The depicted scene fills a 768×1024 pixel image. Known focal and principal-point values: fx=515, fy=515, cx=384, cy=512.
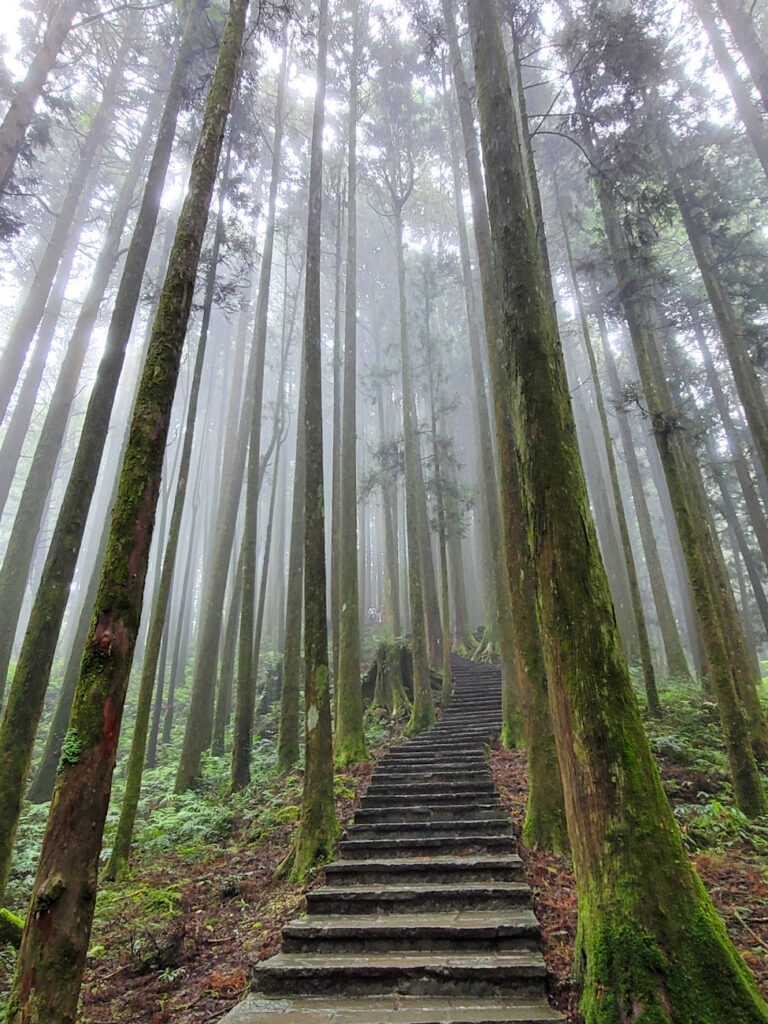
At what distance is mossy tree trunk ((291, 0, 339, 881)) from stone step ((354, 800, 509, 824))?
78 centimetres

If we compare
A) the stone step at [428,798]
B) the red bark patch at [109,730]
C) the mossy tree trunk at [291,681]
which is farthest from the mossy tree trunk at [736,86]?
the red bark patch at [109,730]

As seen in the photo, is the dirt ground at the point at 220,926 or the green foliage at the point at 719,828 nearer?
the dirt ground at the point at 220,926

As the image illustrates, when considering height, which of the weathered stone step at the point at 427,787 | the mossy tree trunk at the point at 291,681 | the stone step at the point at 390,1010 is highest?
the mossy tree trunk at the point at 291,681

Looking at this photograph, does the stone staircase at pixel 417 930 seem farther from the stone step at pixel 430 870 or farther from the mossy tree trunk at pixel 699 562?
the mossy tree trunk at pixel 699 562

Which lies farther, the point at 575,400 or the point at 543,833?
the point at 575,400

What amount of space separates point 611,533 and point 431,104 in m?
16.2

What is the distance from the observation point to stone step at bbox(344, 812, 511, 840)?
5.75 meters

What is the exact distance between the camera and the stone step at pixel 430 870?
191 inches

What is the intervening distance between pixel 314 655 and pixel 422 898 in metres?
2.58

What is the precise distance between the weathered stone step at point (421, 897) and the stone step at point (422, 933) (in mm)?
105

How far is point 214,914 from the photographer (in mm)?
5195

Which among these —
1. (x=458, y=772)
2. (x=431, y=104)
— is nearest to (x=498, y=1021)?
(x=458, y=772)

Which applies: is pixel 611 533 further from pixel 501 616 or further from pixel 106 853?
pixel 106 853

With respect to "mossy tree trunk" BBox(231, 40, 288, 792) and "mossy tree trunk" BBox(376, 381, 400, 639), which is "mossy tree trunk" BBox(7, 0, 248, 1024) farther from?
"mossy tree trunk" BBox(376, 381, 400, 639)
